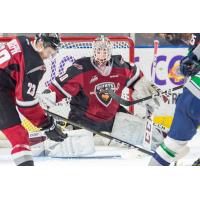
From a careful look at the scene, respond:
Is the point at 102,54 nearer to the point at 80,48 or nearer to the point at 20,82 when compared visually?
the point at 80,48

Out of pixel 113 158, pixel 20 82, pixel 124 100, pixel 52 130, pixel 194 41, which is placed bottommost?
pixel 113 158

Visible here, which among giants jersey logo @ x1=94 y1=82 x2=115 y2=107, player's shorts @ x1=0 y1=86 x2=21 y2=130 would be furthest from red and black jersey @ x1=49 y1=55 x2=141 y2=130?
player's shorts @ x1=0 y1=86 x2=21 y2=130

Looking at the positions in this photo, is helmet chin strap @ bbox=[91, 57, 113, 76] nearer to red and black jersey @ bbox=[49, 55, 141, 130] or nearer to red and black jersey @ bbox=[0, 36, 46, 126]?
red and black jersey @ bbox=[49, 55, 141, 130]

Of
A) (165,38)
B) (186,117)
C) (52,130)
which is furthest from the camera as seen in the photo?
(165,38)

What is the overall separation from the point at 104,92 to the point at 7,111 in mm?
465

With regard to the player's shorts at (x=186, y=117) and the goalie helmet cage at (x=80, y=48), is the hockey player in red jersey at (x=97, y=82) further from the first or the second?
the player's shorts at (x=186, y=117)

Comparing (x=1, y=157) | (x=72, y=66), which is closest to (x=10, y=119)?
(x=1, y=157)

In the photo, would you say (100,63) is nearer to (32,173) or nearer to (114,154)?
(114,154)

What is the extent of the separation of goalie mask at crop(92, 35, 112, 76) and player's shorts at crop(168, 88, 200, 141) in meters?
0.39

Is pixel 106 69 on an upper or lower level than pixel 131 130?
upper

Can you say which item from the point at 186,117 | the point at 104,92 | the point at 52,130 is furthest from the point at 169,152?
the point at 52,130

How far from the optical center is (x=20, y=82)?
275cm

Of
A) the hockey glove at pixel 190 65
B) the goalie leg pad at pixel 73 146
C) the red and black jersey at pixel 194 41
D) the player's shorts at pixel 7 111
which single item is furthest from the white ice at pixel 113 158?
the red and black jersey at pixel 194 41

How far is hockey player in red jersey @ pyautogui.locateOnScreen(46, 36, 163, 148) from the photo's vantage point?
116 inches
